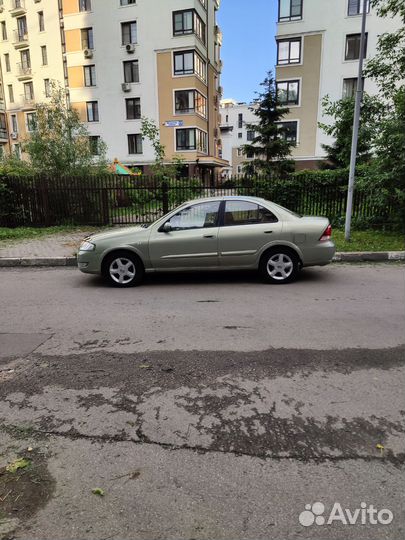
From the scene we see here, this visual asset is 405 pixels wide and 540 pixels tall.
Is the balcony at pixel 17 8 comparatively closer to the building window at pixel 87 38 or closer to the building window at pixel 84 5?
the building window at pixel 84 5

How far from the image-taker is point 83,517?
213 cm

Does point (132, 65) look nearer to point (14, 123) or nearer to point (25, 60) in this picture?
point (25, 60)

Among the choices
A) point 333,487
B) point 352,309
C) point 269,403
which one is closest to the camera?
point 333,487

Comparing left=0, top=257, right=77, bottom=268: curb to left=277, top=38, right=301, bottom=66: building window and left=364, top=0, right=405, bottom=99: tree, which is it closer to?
left=364, top=0, right=405, bottom=99: tree

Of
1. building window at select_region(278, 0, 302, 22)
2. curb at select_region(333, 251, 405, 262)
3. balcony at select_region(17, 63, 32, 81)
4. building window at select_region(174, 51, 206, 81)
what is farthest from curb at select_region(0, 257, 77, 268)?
balcony at select_region(17, 63, 32, 81)

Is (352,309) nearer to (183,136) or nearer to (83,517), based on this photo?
(83,517)

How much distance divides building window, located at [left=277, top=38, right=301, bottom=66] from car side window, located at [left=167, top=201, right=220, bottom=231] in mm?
28820

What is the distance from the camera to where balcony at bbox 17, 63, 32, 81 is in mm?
43281

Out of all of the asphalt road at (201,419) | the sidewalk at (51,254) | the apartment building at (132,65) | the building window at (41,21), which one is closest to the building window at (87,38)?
the apartment building at (132,65)

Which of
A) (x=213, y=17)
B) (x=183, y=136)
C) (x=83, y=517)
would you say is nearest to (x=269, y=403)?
(x=83, y=517)

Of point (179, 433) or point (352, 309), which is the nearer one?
point (179, 433)

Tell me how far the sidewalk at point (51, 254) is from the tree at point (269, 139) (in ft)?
46.2

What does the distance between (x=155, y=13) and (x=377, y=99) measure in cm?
3218

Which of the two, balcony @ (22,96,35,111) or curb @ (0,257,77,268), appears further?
balcony @ (22,96,35,111)
